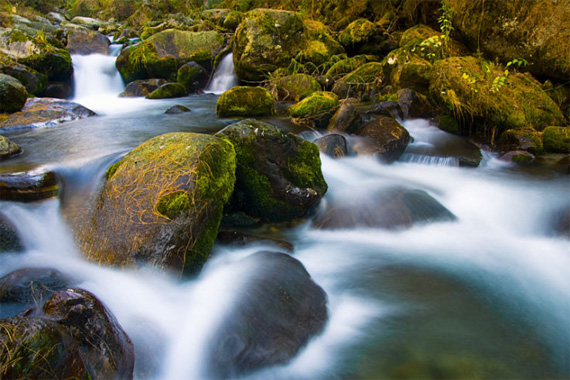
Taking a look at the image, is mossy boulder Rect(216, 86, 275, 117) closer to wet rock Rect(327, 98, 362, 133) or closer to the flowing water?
wet rock Rect(327, 98, 362, 133)

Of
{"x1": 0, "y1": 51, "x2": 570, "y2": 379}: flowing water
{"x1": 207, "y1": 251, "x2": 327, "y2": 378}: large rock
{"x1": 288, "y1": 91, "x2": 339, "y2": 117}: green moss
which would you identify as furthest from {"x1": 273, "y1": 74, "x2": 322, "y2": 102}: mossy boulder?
{"x1": 207, "y1": 251, "x2": 327, "y2": 378}: large rock

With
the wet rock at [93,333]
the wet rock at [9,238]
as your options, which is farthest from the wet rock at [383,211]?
the wet rock at [9,238]

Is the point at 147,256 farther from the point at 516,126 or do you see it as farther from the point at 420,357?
the point at 516,126

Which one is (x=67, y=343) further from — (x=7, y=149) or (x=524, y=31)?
(x=524, y=31)

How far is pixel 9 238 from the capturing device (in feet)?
11.3

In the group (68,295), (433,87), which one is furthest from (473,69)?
(68,295)

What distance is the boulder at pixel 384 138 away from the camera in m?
6.37

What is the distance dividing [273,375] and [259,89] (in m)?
6.72

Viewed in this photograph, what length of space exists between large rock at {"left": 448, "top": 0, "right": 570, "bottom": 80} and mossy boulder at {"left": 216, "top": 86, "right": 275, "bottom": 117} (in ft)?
17.9

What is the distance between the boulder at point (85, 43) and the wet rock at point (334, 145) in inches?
495

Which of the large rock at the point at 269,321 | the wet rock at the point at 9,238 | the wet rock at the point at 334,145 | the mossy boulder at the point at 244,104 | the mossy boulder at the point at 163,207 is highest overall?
the mossy boulder at the point at 163,207

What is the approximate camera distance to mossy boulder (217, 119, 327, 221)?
430cm

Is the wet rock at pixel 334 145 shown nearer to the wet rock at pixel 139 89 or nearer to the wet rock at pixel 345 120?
the wet rock at pixel 345 120

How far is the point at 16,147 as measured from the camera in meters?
5.52
